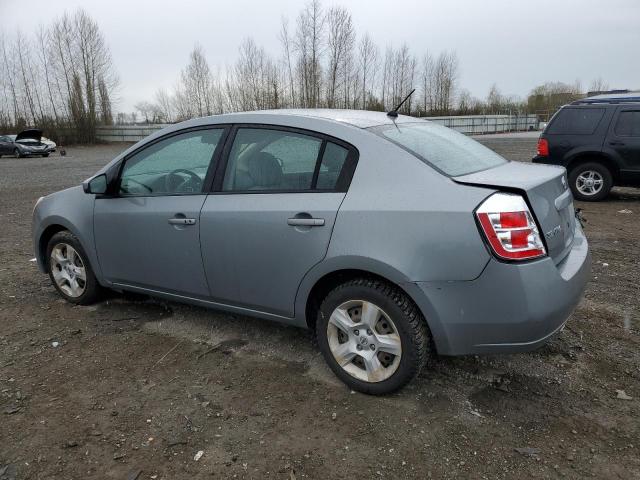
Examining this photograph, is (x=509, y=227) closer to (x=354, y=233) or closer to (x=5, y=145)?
(x=354, y=233)

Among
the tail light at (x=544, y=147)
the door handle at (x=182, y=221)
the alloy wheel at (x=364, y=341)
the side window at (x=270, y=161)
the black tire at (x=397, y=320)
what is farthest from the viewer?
the tail light at (x=544, y=147)

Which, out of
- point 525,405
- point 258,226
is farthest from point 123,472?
point 525,405

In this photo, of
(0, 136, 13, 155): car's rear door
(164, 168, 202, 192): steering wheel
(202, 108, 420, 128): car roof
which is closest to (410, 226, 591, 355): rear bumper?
(202, 108, 420, 128): car roof

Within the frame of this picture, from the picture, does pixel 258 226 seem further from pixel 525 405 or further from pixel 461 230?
pixel 525 405

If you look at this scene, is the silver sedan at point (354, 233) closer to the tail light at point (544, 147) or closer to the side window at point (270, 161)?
the side window at point (270, 161)

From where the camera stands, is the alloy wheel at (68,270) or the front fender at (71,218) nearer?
the front fender at (71,218)

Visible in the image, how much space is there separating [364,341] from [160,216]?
171cm

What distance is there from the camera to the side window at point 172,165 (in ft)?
11.7

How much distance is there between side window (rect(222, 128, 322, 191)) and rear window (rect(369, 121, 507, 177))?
45 centimetres

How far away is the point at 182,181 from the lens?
366 centimetres

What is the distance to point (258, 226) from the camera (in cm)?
316

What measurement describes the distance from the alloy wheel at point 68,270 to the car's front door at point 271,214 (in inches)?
62.8

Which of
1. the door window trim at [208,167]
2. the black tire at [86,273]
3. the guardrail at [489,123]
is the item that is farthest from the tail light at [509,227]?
the guardrail at [489,123]

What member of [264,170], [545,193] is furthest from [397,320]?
[264,170]
